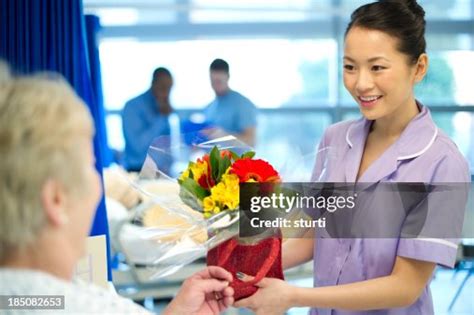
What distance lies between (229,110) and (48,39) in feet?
4.16

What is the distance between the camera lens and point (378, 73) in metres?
1.39

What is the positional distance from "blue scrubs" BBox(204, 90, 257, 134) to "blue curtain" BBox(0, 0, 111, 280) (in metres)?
1.07

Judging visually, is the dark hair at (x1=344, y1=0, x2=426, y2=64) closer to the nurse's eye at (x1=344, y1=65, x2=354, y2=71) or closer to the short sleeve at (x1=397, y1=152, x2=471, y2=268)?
the nurse's eye at (x1=344, y1=65, x2=354, y2=71)

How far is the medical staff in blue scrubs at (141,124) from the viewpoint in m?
3.06

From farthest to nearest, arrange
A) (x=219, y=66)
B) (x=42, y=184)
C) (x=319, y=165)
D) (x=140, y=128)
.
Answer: (x=219, y=66)
(x=140, y=128)
(x=319, y=165)
(x=42, y=184)

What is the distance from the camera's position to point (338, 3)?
3.70 metres

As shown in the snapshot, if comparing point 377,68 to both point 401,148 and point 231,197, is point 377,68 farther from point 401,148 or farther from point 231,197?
point 231,197

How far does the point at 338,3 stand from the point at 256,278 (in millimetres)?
2601

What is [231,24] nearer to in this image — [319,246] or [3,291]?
[319,246]

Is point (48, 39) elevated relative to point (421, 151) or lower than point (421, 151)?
elevated

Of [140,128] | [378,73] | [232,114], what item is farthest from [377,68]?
[140,128]

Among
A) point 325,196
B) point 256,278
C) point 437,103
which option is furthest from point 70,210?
point 437,103

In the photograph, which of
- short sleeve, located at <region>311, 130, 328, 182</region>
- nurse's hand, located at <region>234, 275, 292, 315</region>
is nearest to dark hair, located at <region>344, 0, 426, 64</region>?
short sleeve, located at <region>311, 130, 328, 182</region>

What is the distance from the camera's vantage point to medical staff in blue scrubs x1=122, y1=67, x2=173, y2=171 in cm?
306
